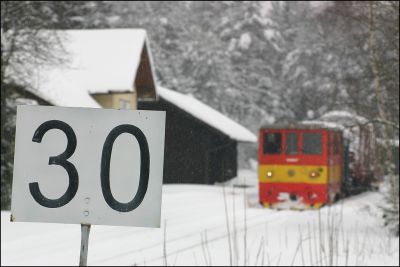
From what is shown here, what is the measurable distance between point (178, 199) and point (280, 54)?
1569 inches

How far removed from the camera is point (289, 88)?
A: 59.4m

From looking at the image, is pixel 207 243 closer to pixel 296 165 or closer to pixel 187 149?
pixel 296 165

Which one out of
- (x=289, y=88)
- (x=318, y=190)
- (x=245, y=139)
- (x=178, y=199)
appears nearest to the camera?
(x=318, y=190)

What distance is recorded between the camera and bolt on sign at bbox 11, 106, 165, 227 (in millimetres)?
2904

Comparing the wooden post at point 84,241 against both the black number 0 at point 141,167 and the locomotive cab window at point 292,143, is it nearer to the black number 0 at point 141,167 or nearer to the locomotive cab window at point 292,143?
the black number 0 at point 141,167

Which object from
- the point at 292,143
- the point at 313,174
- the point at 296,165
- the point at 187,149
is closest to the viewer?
the point at 313,174

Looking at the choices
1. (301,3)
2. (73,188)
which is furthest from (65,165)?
(301,3)

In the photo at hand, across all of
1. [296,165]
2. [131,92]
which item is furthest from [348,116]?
[131,92]

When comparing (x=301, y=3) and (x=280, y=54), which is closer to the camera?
(x=280, y=54)

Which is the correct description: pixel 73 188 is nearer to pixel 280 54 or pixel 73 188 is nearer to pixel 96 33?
pixel 96 33

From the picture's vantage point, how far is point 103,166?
298 cm

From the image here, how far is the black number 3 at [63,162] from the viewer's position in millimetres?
2908

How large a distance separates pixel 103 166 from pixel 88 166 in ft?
0.22

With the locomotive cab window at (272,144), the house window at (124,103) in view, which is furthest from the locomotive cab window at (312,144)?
the house window at (124,103)
